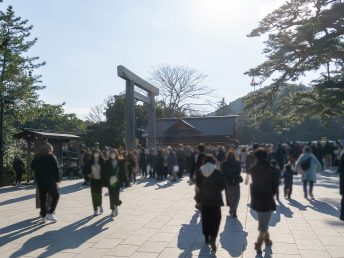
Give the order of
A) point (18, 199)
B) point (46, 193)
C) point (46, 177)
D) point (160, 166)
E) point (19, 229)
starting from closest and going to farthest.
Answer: point (19, 229) → point (46, 177) → point (46, 193) → point (18, 199) → point (160, 166)

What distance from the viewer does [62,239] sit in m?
7.71

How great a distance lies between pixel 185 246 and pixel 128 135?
55.4 ft

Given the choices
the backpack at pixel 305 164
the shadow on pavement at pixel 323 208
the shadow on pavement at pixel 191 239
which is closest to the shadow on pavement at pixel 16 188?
the shadow on pavement at pixel 191 239

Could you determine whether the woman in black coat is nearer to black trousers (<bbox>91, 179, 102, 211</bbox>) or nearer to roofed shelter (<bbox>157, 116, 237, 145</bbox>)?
black trousers (<bbox>91, 179, 102, 211</bbox>)

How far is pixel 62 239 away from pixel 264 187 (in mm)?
3898

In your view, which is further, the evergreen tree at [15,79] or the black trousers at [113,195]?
the evergreen tree at [15,79]

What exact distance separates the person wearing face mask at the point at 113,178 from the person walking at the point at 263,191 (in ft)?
14.9

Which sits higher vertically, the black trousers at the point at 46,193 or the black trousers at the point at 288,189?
the black trousers at the point at 46,193

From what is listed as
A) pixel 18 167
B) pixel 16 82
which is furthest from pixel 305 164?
pixel 16 82

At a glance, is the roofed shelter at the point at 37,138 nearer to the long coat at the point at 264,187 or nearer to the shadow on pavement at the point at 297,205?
the shadow on pavement at the point at 297,205

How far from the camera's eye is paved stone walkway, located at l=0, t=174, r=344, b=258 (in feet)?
22.2

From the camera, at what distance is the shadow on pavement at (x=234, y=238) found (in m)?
6.85

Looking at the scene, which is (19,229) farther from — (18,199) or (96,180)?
(18,199)

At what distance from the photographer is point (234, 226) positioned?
8.90 metres
